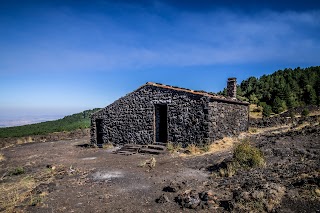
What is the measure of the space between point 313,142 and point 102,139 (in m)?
14.0

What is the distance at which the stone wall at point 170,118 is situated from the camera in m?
15.0

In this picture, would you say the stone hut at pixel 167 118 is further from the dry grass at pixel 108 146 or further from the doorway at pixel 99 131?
the dry grass at pixel 108 146

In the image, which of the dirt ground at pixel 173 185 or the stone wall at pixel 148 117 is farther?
the stone wall at pixel 148 117

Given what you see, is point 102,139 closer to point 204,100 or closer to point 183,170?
point 204,100

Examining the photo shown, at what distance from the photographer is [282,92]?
4025 centimetres

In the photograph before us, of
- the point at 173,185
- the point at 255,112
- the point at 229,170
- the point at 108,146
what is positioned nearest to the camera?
the point at 173,185

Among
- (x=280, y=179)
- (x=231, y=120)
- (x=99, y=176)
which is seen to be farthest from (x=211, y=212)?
(x=231, y=120)

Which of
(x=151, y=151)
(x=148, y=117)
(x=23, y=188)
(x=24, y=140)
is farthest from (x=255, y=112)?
(x=23, y=188)

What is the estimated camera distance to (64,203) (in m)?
7.31

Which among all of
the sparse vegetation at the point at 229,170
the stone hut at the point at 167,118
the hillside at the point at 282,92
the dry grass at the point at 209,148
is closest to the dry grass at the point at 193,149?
the dry grass at the point at 209,148

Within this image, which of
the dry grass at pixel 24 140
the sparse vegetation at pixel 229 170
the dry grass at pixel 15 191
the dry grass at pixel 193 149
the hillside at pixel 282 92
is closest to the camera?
the dry grass at pixel 15 191

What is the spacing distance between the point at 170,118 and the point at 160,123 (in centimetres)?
119

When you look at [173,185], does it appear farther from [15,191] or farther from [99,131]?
[99,131]

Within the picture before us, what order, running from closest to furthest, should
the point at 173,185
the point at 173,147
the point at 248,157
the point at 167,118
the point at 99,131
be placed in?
the point at 173,185 → the point at 248,157 → the point at 173,147 → the point at 167,118 → the point at 99,131
